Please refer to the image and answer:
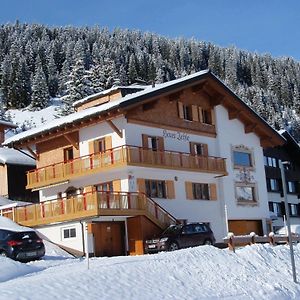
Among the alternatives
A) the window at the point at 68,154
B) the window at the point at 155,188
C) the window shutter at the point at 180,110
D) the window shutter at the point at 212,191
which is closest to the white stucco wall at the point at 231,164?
the window shutter at the point at 212,191

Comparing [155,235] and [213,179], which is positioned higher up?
[213,179]

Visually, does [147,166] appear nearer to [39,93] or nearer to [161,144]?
[161,144]

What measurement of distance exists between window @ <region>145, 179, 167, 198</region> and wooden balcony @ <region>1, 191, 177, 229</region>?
2061mm

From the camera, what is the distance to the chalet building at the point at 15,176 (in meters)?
42.8

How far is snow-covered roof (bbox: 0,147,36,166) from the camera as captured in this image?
43000 mm

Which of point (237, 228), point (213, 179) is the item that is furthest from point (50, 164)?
point (237, 228)

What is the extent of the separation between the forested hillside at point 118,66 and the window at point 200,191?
48.3 meters

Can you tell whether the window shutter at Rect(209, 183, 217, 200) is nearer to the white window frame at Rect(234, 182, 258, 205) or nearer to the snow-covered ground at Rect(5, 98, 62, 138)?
the white window frame at Rect(234, 182, 258, 205)

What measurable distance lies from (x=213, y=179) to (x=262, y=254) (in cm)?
1416

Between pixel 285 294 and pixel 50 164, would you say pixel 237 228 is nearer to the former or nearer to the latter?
pixel 50 164

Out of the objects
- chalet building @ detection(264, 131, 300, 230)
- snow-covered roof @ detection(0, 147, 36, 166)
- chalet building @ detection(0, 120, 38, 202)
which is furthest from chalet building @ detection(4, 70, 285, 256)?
chalet building @ detection(264, 131, 300, 230)

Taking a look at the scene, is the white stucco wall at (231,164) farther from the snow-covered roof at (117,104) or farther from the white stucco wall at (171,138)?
the snow-covered roof at (117,104)

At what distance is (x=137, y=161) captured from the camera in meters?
32.8

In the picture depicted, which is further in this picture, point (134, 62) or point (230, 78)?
point (230, 78)
